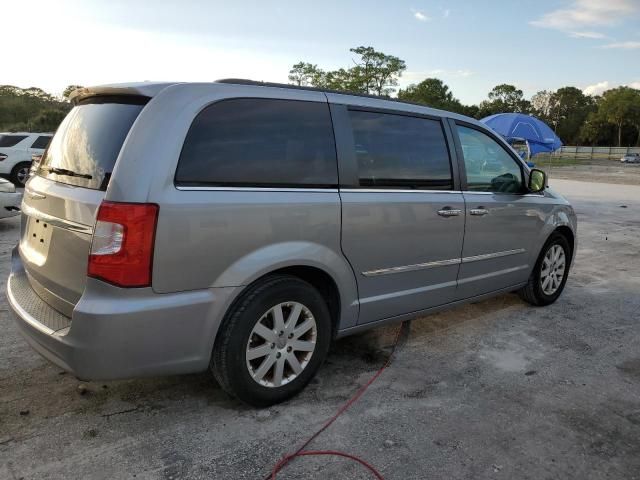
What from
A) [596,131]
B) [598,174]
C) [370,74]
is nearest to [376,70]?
[370,74]

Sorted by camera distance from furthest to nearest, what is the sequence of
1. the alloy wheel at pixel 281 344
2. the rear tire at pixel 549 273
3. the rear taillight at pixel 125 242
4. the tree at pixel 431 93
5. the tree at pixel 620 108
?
the tree at pixel 620 108 → the tree at pixel 431 93 → the rear tire at pixel 549 273 → the alloy wheel at pixel 281 344 → the rear taillight at pixel 125 242

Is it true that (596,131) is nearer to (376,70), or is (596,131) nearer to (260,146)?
(376,70)

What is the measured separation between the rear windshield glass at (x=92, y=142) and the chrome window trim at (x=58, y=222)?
0.64ft


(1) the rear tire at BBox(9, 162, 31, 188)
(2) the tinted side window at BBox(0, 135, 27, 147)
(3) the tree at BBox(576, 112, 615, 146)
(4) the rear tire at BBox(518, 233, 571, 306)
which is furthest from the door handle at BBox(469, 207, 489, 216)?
(3) the tree at BBox(576, 112, 615, 146)

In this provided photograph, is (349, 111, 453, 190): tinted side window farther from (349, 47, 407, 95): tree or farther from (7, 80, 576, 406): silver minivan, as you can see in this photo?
(349, 47, 407, 95): tree

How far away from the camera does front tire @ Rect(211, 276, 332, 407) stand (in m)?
2.70

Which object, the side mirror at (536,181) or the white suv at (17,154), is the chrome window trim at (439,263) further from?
the white suv at (17,154)

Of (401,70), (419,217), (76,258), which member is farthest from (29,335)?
(401,70)

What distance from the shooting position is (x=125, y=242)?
233 cm

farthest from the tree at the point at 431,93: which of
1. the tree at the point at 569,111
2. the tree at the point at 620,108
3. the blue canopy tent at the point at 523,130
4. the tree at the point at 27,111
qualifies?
the blue canopy tent at the point at 523,130

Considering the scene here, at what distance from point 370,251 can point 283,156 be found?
0.81 meters

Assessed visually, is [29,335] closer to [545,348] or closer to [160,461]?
[160,461]

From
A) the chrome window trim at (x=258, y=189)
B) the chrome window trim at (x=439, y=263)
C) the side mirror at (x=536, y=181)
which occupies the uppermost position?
the side mirror at (x=536, y=181)

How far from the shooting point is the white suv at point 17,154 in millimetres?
13836
